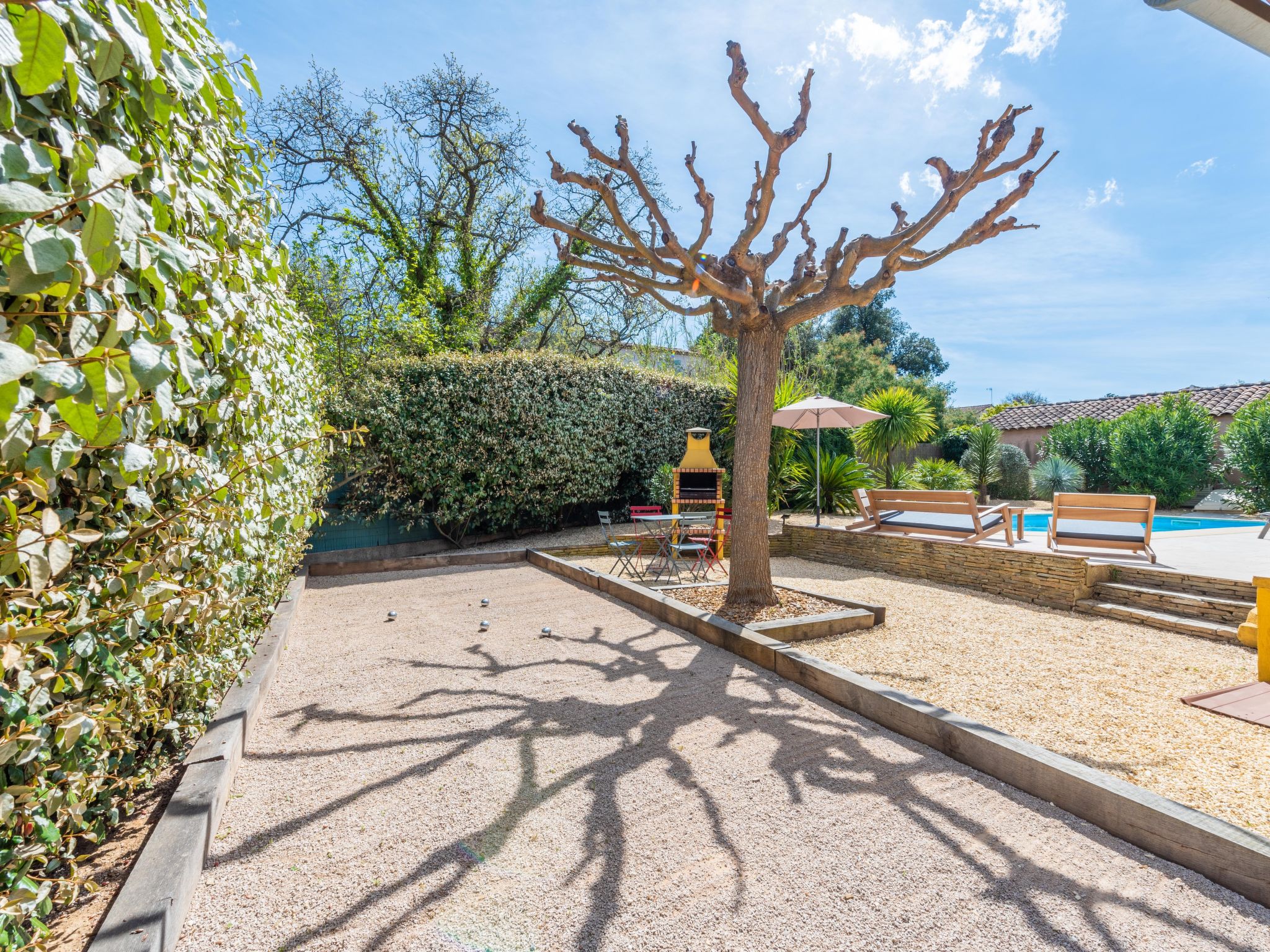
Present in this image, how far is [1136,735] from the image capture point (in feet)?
10.3

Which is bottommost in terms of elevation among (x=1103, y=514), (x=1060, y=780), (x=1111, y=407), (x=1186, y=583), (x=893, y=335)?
(x=1060, y=780)

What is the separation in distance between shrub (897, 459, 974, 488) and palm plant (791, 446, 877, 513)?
2727 millimetres

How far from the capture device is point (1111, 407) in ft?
76.5

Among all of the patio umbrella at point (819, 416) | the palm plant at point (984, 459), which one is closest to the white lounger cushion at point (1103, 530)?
the patio umbrella at point (819, 416)

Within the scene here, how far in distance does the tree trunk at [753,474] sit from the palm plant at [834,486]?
6.86m

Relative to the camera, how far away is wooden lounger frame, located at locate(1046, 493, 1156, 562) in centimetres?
657

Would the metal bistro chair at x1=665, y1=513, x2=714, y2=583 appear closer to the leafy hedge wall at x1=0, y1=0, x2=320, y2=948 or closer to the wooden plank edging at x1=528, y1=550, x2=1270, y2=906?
the wooden plank edging at x1=528, y1=550, x2=1270, y2=906

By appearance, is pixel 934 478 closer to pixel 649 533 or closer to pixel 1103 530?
pixel 1103 530

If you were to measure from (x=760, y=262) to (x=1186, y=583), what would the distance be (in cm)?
514

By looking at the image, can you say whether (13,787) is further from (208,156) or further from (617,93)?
(617,93)

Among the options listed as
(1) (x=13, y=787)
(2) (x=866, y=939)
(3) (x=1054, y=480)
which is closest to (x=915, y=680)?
(2) (x=866, y=939)

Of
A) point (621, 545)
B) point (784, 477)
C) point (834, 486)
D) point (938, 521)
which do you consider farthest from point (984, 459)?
point (621, 545)

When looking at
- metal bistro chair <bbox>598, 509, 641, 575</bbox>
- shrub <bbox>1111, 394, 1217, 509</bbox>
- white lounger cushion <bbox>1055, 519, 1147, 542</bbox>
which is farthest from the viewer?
shrub <bbox>1111, 394, 1217, 509</bbox>

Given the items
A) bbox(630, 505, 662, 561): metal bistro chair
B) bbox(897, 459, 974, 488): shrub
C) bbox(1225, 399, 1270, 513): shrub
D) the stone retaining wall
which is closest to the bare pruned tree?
bbox(630, 505, 662, 561): metal bistro chair
